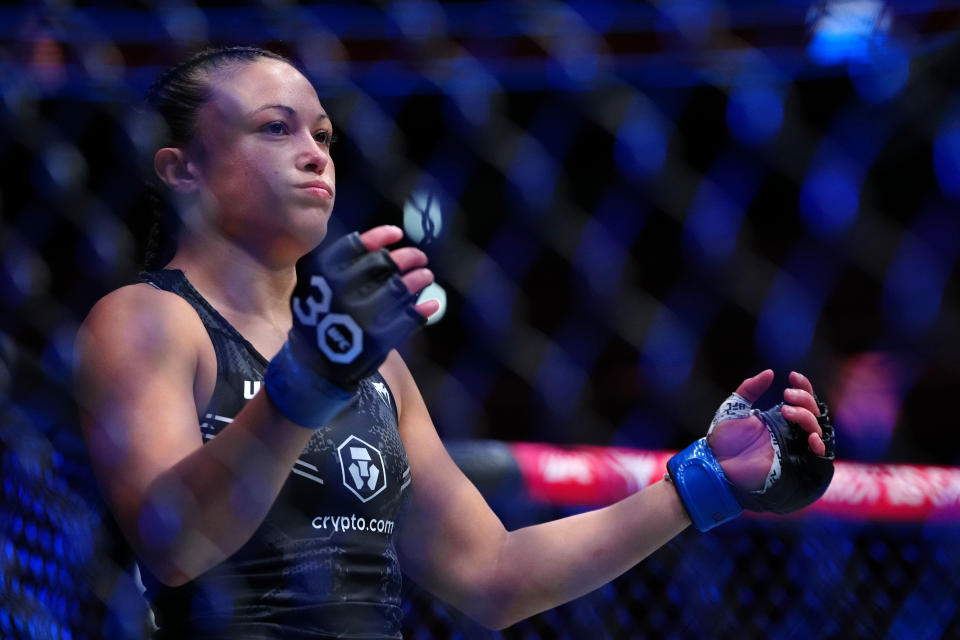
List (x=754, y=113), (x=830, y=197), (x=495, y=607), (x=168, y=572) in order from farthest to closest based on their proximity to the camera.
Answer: (x=830, y=197) < (x=754, y=113) < (x=495, y=607) < (x=168, y=572)

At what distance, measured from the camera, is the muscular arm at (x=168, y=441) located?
96 centimetres

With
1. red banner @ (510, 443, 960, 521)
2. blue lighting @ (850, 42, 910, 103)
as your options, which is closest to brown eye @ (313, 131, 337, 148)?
red banner @ (510, 443, 960, 521)

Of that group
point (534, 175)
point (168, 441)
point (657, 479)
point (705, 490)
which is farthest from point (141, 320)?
point (534, 175)

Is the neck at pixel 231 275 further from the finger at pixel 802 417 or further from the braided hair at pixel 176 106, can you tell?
the finger at pixel 802 417

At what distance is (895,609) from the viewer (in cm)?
207

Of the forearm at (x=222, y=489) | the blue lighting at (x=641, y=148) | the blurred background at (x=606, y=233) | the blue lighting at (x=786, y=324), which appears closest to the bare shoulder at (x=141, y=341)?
the forearm at (x=222, y=489)

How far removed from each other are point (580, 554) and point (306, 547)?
1.30ft

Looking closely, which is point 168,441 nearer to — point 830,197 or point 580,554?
point 580,554

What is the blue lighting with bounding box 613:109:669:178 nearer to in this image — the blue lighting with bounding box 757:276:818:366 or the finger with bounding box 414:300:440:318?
the blue lighting with bounding box 757:276:818:366

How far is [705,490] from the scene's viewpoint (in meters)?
→ 1.33

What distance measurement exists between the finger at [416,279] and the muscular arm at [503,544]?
46 centimetres

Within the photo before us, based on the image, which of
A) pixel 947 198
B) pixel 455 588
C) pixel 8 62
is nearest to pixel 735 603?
pixel 455 588

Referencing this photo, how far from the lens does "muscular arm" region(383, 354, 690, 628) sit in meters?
1.36

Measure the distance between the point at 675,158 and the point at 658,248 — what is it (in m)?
0.53
